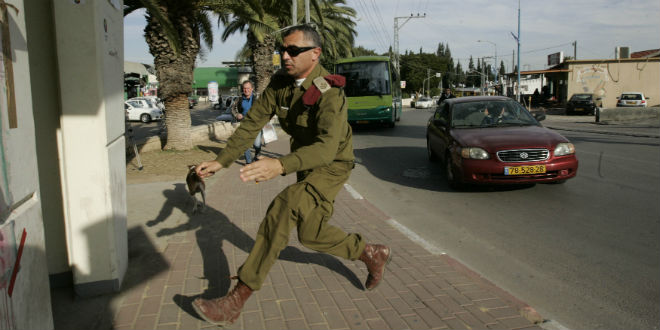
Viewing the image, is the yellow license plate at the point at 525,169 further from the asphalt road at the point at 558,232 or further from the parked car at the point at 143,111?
the parked car at the point at 143,111

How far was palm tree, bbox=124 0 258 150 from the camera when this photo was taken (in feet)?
41.2

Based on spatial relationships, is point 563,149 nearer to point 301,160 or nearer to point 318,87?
point 318,87

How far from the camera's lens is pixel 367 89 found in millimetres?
20781

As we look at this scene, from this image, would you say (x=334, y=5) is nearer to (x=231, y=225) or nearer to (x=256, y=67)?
(x=256, y=67)

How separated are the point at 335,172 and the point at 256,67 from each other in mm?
21381

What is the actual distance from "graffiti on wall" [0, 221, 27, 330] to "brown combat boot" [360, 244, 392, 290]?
2189 mm

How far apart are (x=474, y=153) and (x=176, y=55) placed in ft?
27.5

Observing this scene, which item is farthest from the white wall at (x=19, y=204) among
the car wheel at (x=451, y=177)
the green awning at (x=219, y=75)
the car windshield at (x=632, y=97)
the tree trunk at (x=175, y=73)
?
the green awning at (x=219, y=75)

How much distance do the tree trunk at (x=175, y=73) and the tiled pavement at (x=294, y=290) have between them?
7.83 m

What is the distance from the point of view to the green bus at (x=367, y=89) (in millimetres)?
20578

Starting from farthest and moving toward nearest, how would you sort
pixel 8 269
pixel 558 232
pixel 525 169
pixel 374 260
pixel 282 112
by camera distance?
pixel 525 169
pixel 558 232
pixel 374 260
pixel 282 112
pixel 8 269

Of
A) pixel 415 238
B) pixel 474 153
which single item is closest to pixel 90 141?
pixel 415 238

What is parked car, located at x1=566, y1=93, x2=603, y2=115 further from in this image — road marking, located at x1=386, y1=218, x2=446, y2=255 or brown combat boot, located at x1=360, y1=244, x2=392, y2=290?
brown combat boot, located at x1=360, y1=244, x2=392, y2=290

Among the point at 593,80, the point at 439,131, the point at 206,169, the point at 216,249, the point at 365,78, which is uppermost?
the point at 593,80
